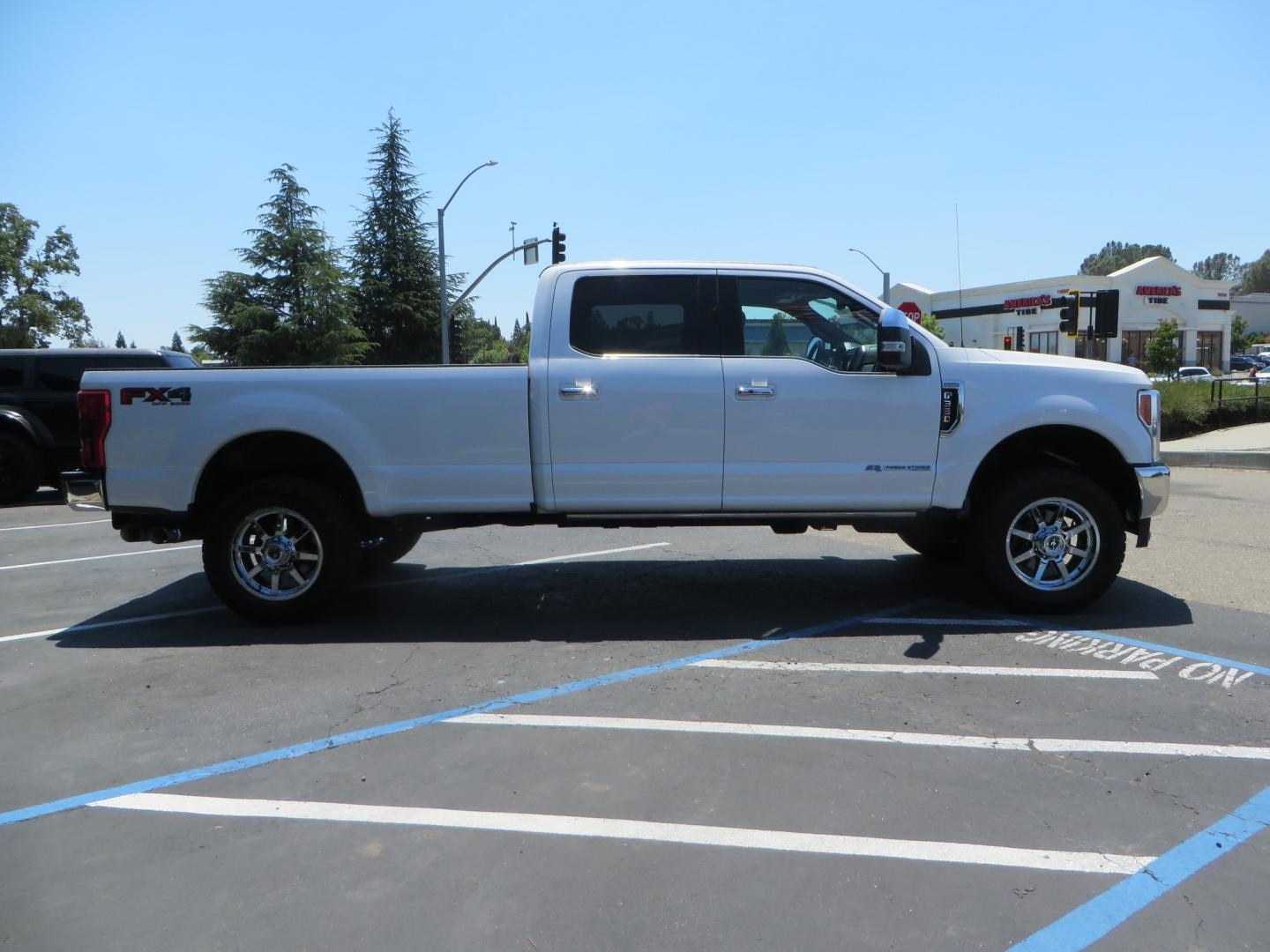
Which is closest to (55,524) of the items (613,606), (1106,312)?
(613,606)

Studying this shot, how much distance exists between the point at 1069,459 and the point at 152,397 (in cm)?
586

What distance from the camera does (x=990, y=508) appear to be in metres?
5.95

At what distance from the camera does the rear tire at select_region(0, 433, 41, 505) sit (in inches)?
505

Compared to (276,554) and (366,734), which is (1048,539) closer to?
(366,734)

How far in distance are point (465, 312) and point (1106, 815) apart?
48.5 m

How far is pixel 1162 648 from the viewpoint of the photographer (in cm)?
529

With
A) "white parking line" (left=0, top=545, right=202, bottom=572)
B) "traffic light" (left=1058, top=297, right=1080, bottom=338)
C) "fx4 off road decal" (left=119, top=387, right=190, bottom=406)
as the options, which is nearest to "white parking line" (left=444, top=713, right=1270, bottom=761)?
"fx4 off road decal" (left=119, top=387, right=190, bottom=406)

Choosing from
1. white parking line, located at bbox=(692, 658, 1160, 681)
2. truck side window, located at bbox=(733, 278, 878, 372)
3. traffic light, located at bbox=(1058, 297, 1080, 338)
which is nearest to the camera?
white parking line, located at bbox=(692, 658, 1160, 681)

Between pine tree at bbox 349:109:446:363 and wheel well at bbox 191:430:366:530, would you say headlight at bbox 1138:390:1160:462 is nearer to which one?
wheel well at bbox 191:430:366:530

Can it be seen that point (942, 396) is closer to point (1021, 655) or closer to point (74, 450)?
point (1021, 655)

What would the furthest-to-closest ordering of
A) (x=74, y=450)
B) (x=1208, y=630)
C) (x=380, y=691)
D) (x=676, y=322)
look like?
(x=74, y=450) → (x=676, y=322) → (x=1208, y=630) → (x=380, y=691)

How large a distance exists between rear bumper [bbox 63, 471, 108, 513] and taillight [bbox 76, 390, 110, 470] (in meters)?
0.09

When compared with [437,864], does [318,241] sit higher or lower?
higher

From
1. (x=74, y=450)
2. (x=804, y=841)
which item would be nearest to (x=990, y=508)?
(x=804, y=841)
